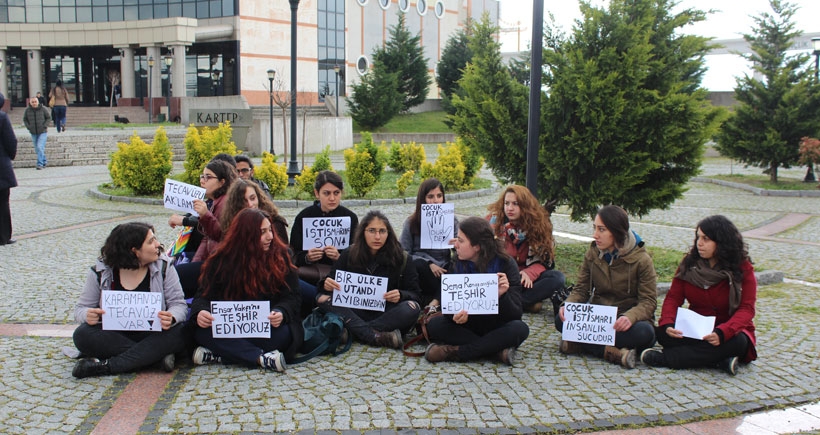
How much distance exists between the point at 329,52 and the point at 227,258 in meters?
48.6

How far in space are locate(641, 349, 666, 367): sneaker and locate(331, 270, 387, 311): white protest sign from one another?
2.16 meters

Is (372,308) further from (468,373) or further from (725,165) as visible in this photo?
(725,165)

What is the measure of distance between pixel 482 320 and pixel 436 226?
1749 mm

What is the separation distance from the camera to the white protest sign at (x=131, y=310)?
18.3 ft

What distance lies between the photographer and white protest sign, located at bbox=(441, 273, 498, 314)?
19.2ft

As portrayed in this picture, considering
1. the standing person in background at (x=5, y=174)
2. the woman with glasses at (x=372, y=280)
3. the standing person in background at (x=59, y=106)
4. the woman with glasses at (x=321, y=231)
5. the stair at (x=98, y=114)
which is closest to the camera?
the woman with glasses at (x=372, y=280)

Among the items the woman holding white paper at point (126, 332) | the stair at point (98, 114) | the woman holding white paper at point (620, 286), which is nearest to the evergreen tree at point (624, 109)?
the woman holding white paper at point (620, 286)

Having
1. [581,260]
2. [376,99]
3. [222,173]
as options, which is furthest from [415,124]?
[222,173]

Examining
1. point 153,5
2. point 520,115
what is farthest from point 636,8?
point 153,5

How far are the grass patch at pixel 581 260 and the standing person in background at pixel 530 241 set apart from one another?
4.37 ft

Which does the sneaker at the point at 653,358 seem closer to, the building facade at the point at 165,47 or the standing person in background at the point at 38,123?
the standing person in background at the point at 38,123

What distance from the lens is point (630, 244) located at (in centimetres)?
619

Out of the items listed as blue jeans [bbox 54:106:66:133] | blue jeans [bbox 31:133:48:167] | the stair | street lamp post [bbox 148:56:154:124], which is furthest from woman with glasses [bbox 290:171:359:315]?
the stair

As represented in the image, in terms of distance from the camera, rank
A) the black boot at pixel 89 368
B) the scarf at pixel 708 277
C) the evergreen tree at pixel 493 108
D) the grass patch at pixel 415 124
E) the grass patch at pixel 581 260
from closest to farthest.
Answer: the black boot at pixel 89 368 < the scarf at pixel 708 277 < the grass patch at pixel 581 260 < the evergreen tree at pixel 493 108 < the grass patch at pixel 415 124
